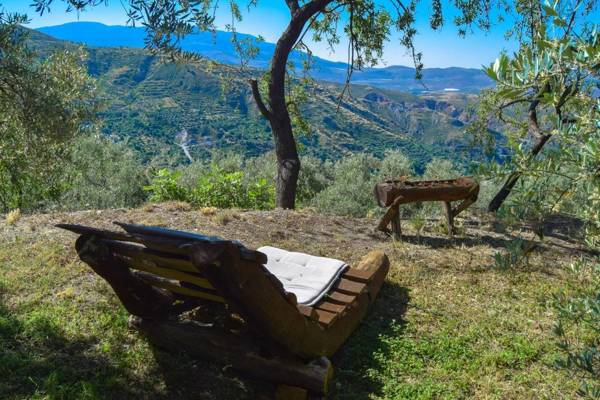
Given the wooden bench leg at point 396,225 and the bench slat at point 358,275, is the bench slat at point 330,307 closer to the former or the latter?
the bench slat at point 358,275

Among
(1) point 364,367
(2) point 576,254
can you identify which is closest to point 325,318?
(1) point 364,367

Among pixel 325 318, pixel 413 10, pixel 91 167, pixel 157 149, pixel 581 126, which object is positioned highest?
pixel 413 10

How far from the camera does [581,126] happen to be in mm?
2320

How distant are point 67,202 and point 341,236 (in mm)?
16414

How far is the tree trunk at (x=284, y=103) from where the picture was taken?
1103 centimetres

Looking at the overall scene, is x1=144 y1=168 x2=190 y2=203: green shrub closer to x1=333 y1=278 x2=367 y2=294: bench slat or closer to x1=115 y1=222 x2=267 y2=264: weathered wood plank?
x1=333 y1=278 x2=367 y2=294: bench slat

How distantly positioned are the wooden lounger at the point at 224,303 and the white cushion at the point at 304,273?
0.40 feet

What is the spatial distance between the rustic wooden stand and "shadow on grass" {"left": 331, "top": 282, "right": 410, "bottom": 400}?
9.37ft

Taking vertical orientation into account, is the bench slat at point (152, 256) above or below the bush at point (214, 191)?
above

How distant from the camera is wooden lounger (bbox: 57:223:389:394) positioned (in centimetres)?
341

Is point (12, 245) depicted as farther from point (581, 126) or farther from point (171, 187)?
point (581, 126)

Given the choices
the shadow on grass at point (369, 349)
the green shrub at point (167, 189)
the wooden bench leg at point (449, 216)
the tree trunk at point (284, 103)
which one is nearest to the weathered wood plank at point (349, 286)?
the shadow on grass at point (369, 349)

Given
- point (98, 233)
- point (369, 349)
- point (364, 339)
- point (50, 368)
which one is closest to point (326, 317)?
point (369, 349)

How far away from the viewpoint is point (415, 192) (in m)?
9.45
